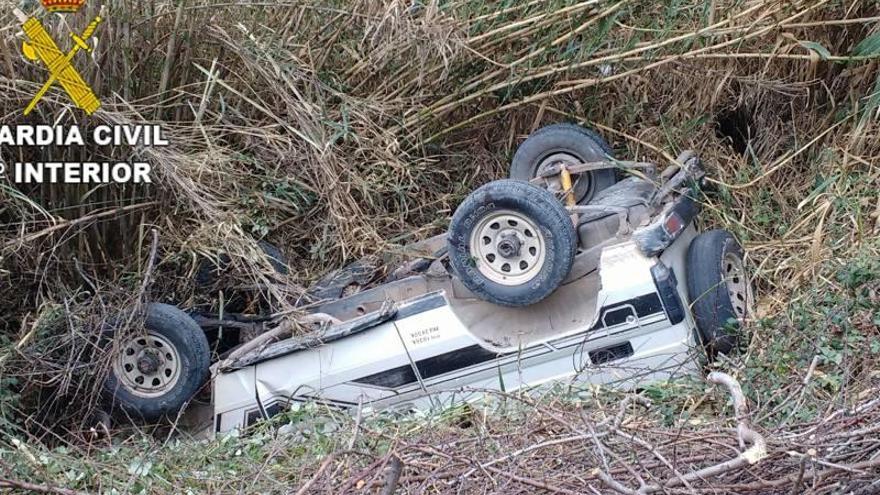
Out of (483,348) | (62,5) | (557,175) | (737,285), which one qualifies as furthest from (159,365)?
(737,285)

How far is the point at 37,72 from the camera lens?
5746mm

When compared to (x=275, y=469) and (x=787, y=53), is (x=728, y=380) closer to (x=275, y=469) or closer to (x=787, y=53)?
(x=275, y=469)

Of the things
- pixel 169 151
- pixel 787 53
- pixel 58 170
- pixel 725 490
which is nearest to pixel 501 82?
pixel 787 53

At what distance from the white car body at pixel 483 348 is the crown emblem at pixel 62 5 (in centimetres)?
208

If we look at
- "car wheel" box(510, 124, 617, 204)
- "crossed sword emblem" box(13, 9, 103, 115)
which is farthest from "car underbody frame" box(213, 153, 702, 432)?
"crossed sword emblem" box(13, 9, 103, 115)

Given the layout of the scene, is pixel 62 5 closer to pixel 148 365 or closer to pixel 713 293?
pixel 148 365

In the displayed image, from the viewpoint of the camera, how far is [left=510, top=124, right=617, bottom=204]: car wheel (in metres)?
6.23

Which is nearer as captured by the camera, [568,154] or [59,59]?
[59,59]

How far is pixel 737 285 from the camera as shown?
5555 mm

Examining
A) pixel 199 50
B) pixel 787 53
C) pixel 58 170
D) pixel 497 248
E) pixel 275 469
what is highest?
pixel 199 50

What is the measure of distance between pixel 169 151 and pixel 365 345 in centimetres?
148

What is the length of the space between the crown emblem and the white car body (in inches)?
81.8

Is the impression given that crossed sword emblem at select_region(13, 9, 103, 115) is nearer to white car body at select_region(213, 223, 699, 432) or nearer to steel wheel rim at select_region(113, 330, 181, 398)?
steel wheel rim at select_region(113, 330, 181, 398)

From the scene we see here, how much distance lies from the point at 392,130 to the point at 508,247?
5.57ft
